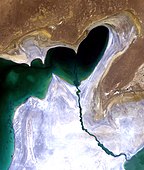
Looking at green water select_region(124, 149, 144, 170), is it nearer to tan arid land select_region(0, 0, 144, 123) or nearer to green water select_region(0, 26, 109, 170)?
tan arid land select_region(0, 0, 144, 123)

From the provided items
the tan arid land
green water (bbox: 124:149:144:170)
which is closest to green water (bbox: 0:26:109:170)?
the tan arid land

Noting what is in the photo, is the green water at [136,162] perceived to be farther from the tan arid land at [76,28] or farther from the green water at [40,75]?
the green water at [40,75]

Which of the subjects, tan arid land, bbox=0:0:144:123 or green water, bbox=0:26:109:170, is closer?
tan arid land, bbox=0:0:144:123

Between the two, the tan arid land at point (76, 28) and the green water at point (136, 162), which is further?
the green water at point (136, 162)

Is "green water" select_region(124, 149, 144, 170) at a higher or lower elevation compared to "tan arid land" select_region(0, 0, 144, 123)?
lower

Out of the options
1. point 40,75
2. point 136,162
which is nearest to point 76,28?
point 40,75

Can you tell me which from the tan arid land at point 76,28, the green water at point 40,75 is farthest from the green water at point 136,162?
the green water at point 40,75
